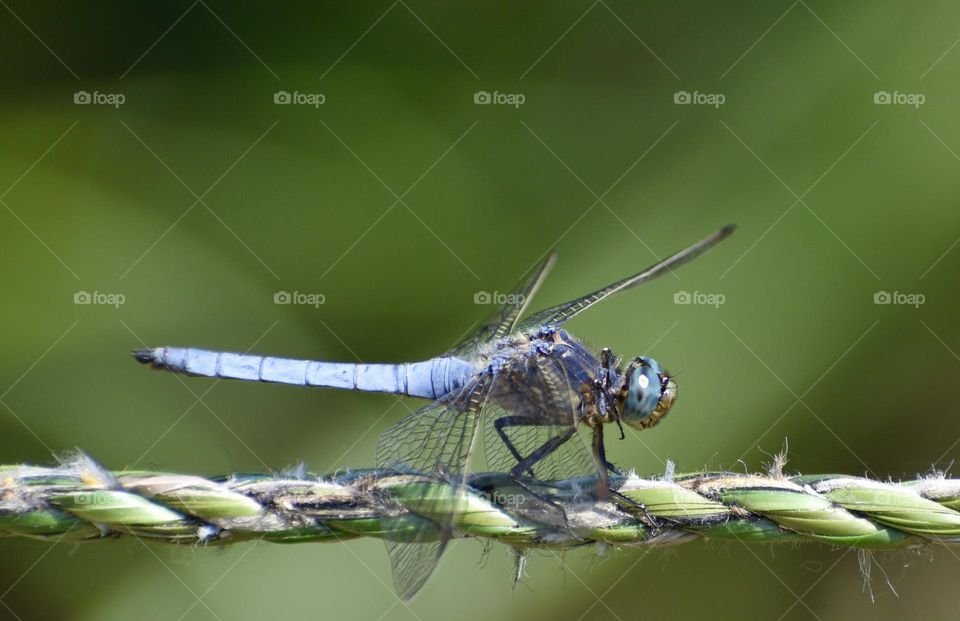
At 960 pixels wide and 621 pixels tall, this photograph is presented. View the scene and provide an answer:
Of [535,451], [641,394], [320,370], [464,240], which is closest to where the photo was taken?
[535,451]

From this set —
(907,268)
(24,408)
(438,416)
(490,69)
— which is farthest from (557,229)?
(24,408)

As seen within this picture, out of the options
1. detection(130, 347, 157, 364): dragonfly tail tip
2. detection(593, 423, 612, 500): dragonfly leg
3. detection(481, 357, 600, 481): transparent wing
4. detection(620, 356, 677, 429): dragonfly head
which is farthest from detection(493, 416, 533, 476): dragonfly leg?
detection(130, 347, 157, 364): dragonfly tail tip

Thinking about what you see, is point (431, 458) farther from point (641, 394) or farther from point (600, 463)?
point (641, 394)

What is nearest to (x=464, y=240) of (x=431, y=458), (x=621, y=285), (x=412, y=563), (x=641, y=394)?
(x=621, y=285)

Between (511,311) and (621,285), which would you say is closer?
(621,285)

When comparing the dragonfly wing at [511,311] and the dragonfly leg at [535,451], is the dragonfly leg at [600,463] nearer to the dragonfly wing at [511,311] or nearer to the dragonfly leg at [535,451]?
the dragonfly leg at [535,451]

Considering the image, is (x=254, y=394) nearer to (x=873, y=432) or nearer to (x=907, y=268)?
(x=873, y=432)

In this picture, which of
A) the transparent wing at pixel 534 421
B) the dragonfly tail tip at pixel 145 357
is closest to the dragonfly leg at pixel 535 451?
the transparent wing at pixel 534 421
